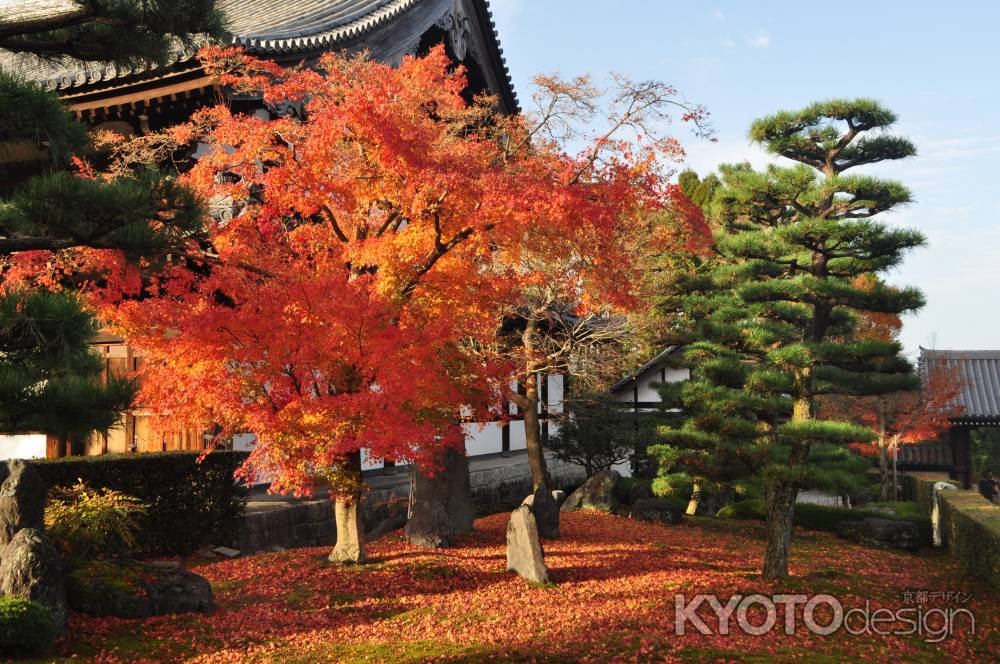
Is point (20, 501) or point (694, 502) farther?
point (694, 502)

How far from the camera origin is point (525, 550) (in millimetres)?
11531

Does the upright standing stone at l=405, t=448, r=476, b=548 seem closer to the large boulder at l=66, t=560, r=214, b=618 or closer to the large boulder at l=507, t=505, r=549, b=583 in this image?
the large boulder at l=507, t=505, r=549, b=583

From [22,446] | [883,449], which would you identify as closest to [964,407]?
[883,449]

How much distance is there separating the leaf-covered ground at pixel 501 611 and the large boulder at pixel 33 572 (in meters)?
0.42

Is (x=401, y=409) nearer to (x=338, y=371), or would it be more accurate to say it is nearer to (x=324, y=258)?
(x=338, y=371)

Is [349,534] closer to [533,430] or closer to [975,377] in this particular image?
[533,430]

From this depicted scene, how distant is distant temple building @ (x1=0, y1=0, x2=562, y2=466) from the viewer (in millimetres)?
14656

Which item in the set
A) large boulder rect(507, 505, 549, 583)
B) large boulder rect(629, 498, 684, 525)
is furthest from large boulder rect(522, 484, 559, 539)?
large boulder rect(629, 498, 684, 525)

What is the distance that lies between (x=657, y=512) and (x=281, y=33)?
1279 centimetres

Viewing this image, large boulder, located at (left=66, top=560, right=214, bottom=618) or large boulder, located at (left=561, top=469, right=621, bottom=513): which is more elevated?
large boulder, located at (left=66, top=560, right=214, bottom=618)

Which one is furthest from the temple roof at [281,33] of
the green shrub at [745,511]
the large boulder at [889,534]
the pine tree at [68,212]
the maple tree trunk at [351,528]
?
the large boulder at [889,534]

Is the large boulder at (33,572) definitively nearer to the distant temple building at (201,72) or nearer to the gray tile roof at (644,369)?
the distant temple building at (201,72)

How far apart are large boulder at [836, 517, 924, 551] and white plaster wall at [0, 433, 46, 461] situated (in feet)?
56.3

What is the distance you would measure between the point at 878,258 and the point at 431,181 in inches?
311
